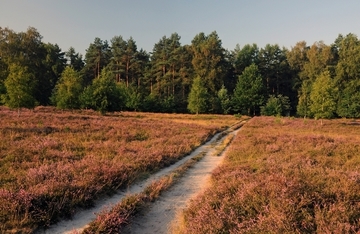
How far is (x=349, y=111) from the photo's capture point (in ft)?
209

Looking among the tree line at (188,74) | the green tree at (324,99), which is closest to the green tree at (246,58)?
the tree line at (188,74)

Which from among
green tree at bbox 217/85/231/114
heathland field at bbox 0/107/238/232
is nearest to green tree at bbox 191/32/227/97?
green tree at bbox 217/85/231/114

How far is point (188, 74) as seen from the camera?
256ft

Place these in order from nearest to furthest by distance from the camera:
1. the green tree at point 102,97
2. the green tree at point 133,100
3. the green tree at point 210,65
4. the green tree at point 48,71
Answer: the green tree at point 102,97, the green tree at point 133,100, the green tree at point 210,65, the green tree at point 48,71

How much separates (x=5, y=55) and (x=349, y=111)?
292ft

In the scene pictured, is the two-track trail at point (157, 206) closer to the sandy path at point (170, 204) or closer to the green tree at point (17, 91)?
the sandy path at point (170, 204)

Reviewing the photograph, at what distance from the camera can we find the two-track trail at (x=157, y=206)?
623 centimetres

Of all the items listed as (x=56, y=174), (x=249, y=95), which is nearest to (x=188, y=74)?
(x=249, y=95)

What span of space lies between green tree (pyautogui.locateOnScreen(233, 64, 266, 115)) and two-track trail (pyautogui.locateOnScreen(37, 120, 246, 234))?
191ft

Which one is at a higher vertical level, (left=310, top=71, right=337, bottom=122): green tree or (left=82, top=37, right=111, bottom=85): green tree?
(left=82, top=37, right=111, bottom=85): green tree

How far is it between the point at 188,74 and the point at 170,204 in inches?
2822

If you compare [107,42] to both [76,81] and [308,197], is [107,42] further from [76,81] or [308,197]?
[308,197]

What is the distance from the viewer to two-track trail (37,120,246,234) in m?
6.23

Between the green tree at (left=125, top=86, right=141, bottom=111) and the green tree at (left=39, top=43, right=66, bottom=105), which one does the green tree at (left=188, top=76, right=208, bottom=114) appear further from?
the green tree at (left=39, top=43, right=66, bottom=105)
